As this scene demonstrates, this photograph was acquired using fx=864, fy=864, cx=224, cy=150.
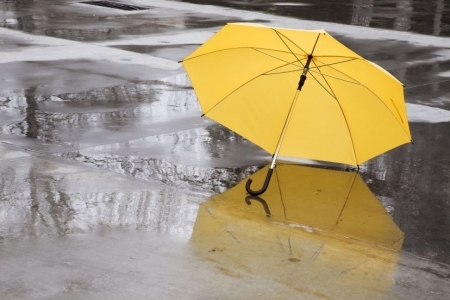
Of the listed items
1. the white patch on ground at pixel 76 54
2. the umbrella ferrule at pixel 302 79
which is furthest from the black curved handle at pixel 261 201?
the white patch on ground at pixel 76 54

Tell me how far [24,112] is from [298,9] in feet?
29.9

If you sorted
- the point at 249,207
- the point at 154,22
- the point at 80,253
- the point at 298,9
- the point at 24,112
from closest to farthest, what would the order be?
the point at 80,253, the point at 249,207, the point at 24,112, the point at 154,22, the point at 298,9

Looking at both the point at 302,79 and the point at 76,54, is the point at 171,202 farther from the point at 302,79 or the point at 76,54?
the point at 76,54

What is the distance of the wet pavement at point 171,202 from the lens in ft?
16.0

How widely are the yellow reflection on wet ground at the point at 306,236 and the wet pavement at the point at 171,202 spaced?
0.01 m

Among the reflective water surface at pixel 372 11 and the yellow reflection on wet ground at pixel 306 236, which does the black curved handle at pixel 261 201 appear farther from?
the reflective water surface at pixel 372 11

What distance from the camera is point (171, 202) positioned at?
6.11 m

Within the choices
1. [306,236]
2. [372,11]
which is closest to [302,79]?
[306,236]

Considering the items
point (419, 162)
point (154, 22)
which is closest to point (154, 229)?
point (419, 162)

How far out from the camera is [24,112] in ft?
27.6

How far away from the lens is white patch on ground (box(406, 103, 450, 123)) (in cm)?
871

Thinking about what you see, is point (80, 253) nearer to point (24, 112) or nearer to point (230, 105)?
point (230, 105)

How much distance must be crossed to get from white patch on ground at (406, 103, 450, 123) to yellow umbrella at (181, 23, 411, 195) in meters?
2.50

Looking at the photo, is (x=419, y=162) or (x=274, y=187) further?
(x=419, y=162)
